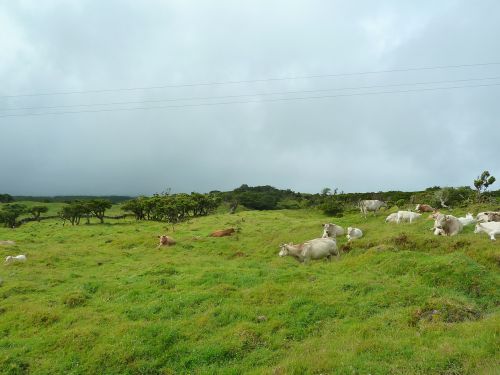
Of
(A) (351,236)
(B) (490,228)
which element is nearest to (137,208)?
(A) (351,236)

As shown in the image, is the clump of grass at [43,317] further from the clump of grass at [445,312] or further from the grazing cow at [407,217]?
the grazing cow at [407,217]

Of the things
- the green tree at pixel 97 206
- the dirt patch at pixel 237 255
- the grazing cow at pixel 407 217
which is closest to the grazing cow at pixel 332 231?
the grazing cow at pixel 407 217

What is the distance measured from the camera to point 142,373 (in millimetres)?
9422

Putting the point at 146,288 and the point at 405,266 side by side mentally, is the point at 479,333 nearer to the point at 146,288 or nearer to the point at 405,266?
the point at 405,266

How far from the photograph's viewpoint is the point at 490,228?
17688mm

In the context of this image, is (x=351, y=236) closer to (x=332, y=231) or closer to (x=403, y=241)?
(x=332, y=231)

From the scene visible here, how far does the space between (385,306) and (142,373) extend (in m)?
6.63

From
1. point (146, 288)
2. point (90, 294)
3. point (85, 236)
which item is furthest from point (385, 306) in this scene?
point (85, 236)

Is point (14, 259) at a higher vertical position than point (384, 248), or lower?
lower

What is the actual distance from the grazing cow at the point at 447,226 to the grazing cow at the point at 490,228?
99cm

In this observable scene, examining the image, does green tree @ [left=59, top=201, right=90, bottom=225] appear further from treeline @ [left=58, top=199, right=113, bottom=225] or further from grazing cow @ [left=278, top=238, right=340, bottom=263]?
grazing cow @ [left=278, top=238, right=340, bottom=263]

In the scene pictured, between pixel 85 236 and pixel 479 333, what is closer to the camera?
pixel 479 333

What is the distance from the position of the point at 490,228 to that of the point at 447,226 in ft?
6.96

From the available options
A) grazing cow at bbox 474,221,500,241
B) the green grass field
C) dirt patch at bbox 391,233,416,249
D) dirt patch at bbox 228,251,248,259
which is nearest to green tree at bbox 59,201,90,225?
the green grass field
